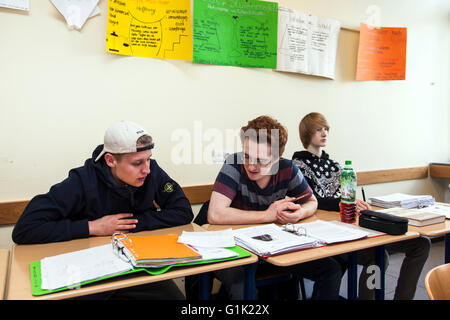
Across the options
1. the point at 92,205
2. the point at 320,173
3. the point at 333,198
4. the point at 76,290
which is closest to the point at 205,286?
the point at 76,290

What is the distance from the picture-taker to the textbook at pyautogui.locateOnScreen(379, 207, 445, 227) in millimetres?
1603

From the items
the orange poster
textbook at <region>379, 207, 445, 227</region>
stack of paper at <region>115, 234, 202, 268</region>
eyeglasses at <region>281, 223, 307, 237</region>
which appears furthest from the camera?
the orange poster

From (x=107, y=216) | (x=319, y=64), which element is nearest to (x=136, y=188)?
(x=107, y=216)

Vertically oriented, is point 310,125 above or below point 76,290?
above

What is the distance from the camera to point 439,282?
3.10 feet

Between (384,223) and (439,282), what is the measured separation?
1.72 feet

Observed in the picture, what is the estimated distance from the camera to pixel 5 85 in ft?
5.60

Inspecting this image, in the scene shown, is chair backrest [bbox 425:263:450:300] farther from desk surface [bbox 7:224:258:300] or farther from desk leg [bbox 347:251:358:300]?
desk leg [bbox 347:251:358:300]

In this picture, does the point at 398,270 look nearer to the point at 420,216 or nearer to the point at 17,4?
the point at 420,216

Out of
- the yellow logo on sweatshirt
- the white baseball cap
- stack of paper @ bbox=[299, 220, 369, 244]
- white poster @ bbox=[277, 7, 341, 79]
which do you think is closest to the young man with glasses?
stack of paper @ bbox=[299, 220, 369, 244]

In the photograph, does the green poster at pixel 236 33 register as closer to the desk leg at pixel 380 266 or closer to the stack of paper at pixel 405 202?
the stack of paper at pixel 405 202

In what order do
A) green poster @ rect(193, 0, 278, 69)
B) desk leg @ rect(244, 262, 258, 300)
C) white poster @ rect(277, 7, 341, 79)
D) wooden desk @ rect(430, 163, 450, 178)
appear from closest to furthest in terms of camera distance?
desk leg @ rect(244, 262, 258, 300), green poster @ rect(193, 0, 278, 69), white poster @ rect(277, 7, 341, 79), wooden desk @ rect(430, 163, 450, 178)

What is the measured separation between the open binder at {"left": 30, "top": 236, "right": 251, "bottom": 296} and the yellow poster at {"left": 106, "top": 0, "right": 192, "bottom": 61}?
1.22 metres

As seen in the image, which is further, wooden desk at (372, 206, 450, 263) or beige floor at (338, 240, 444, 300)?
beige floor at (338, 240, 444, 300)
